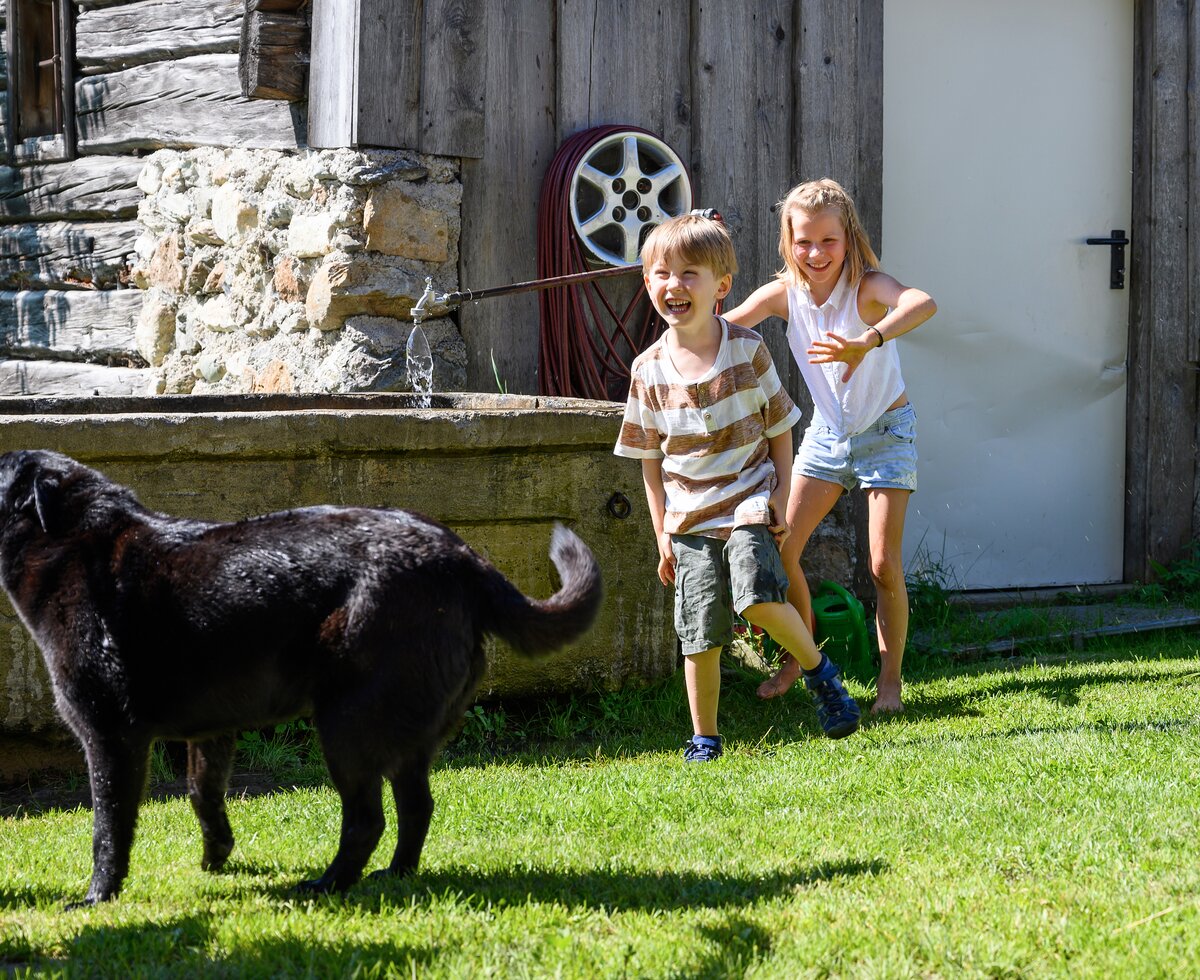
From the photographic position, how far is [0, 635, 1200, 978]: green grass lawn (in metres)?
2.63

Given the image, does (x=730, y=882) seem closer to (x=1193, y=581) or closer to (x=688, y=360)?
(x=688, y=360)

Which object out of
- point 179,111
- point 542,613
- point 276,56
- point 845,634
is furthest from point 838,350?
point 179,111

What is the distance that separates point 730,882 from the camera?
10.2 feet

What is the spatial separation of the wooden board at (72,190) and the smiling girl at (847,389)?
418 cm

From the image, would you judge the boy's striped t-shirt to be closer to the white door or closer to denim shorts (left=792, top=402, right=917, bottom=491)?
denim shorts (left=792, top=402, right=917, bottom=491)

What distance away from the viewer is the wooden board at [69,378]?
25.7ft

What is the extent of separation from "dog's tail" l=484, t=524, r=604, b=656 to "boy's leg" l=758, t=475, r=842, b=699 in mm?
2214

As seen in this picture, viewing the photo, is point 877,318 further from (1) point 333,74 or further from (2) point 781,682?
(1) point 333,74

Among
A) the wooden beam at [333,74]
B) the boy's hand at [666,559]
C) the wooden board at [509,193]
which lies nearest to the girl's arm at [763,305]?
the boy's hand at [666,559]

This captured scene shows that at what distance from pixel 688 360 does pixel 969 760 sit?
144 centimetres

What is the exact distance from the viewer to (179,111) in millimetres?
7348

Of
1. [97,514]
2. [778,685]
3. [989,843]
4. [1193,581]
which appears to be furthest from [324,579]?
[1193,581]

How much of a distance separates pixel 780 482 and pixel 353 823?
1.88 meters

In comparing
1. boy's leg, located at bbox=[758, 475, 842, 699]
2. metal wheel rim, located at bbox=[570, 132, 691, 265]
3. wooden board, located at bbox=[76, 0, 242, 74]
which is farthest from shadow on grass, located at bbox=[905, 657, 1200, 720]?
wooden board, located at bbox=[76, 0, 242, 74]
